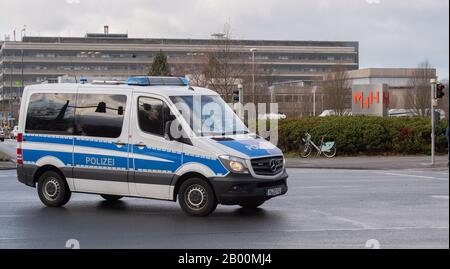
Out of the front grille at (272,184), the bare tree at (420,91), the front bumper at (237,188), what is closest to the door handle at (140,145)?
the front bumper at (237,188)

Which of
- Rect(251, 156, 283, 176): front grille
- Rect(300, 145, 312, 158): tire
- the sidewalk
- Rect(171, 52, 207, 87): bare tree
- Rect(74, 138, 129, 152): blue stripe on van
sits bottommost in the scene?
the sidewalk

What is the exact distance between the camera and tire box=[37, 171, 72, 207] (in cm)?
1293

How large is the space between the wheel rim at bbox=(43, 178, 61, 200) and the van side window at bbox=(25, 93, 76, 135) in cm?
94

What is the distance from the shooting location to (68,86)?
42.6 feet

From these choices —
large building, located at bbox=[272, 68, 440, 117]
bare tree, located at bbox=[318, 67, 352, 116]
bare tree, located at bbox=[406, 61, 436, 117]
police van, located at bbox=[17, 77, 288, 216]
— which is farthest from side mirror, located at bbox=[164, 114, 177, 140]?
bare tree, located at bbox=[318, 67, 352, 116]

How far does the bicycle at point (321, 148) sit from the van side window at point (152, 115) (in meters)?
20.4

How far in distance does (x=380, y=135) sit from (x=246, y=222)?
21347 millimetres

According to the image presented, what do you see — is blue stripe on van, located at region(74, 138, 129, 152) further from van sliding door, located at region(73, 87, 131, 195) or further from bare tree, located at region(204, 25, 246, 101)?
bare tree, located at region(204, 25, 246, 101)

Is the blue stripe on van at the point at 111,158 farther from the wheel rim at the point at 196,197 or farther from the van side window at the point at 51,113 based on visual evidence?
the wheel rim at the point at 196,197

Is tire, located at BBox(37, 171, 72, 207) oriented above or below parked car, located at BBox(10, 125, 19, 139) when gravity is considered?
above

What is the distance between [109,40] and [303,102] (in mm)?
47571

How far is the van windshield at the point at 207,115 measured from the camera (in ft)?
39.1

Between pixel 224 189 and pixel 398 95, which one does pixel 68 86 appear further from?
pixel 398 95
